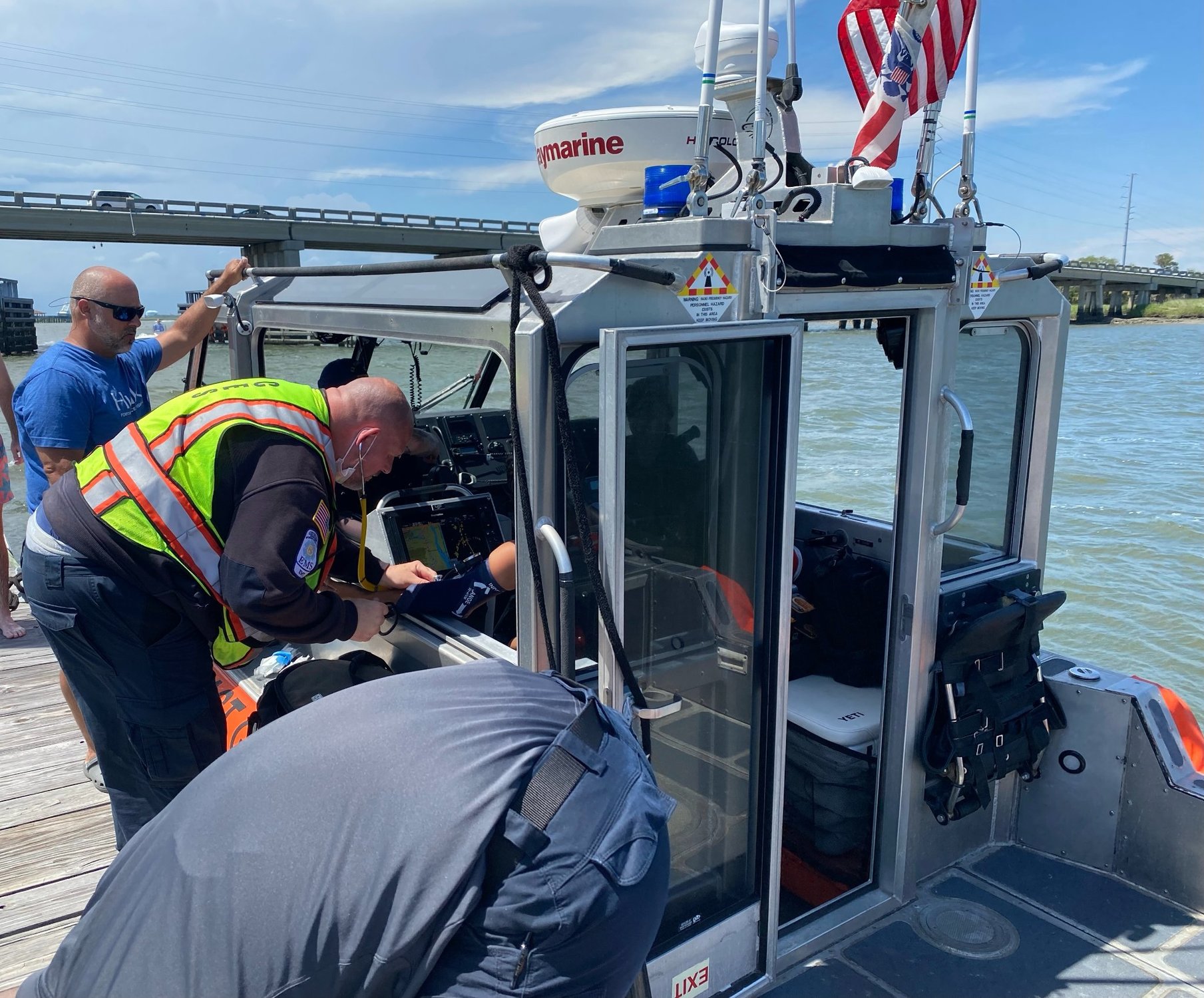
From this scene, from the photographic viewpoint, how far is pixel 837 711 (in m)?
2.66

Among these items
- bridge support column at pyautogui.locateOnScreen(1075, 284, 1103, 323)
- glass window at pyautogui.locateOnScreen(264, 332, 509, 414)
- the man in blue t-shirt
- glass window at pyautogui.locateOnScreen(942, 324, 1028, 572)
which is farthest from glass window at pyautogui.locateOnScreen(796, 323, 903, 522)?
bridge support column at pyautogui.locateOnScreen(1075, 284, 1103, 323)

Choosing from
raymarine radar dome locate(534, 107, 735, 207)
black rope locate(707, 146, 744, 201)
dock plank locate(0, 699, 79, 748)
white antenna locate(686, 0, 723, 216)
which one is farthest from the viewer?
dock plank locate(0, 699, 79, 748)

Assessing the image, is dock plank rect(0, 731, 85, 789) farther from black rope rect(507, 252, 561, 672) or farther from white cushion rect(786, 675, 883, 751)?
white cushion rect(786, 675, 883, 751)

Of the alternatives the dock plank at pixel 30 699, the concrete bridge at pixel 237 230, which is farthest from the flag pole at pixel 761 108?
the concrete bridge at pixel 237 230

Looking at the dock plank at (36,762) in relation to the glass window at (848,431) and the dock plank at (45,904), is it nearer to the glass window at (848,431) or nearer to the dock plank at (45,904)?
the dock plank at (45,904)

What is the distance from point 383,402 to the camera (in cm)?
196

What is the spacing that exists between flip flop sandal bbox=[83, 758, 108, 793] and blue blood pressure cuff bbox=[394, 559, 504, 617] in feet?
4.93

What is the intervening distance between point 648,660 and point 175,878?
3.66 ft

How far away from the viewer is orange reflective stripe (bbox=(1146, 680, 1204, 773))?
2.65 metres

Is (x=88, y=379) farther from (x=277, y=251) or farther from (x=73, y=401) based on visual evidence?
(x=277, y=251)

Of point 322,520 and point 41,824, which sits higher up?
point 322,520

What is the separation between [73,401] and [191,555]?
5.02 ft

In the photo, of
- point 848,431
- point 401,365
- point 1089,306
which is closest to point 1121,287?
point 1089,306

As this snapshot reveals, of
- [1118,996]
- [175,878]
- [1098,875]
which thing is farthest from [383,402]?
[1098,875]
